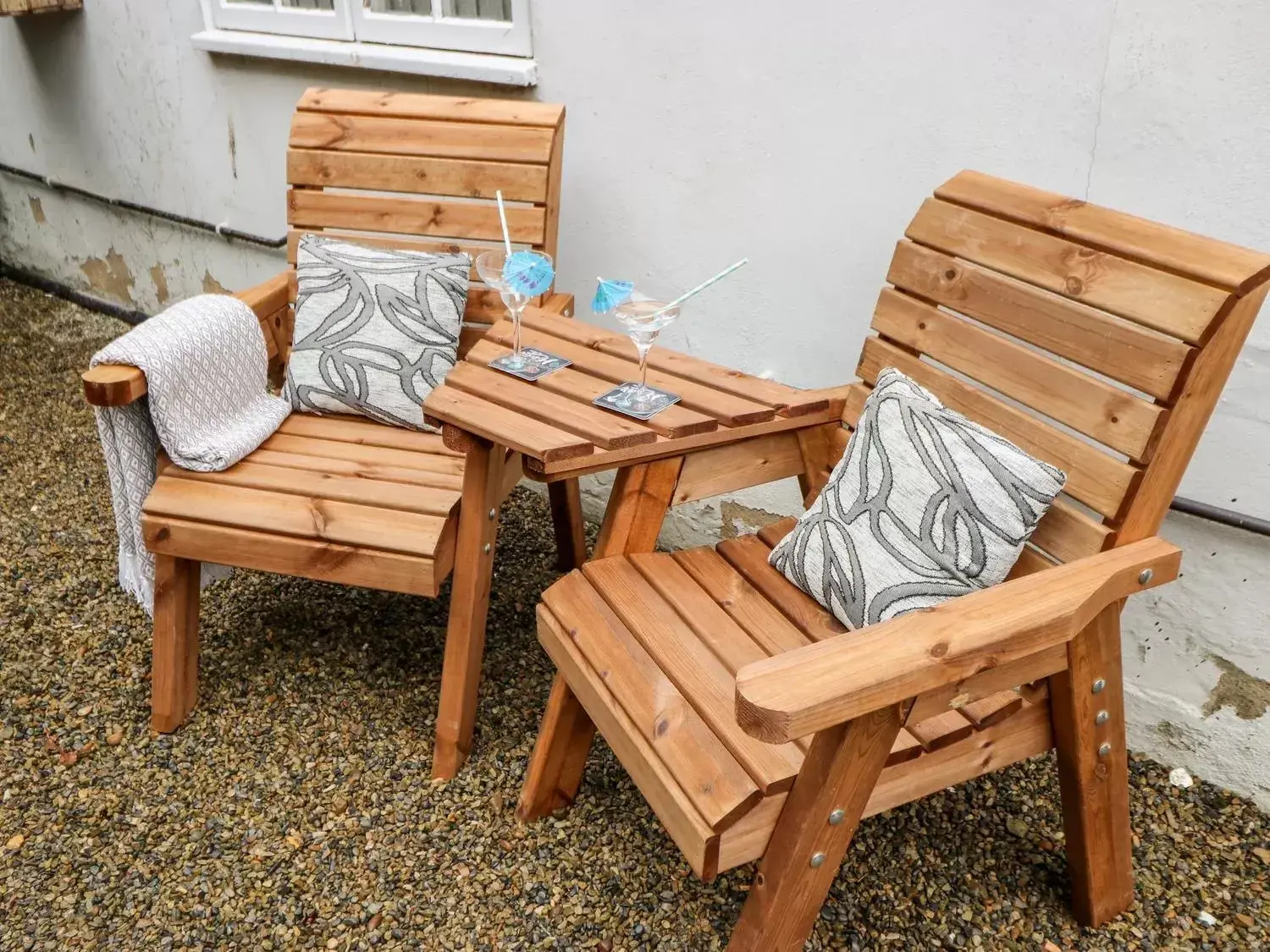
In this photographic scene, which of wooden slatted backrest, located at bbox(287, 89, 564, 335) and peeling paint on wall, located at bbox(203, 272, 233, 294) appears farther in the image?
peeling paint on wall, located at bbox(203, 272, 233, 294)

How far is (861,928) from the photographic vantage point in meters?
1.72

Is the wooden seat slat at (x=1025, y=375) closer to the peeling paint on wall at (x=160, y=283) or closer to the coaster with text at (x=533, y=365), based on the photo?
the coaster with text at (x=533, y=365)

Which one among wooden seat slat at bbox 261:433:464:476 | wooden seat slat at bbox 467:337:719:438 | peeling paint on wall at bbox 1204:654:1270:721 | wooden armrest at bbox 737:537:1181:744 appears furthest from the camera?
wooden seat slat at bbox 261:433:464:476

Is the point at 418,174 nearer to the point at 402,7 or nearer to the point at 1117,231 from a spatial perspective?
the point at 402,7

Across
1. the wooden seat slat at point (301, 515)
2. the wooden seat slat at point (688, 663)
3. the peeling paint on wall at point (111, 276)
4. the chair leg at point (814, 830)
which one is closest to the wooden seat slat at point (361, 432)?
the wooden seat slat at point (301, 515)

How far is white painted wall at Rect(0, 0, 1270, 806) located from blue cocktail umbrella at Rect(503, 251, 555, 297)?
0.66 m

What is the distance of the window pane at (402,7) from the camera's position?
278 centimetres

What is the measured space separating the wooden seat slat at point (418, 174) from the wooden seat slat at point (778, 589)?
3.14 ft

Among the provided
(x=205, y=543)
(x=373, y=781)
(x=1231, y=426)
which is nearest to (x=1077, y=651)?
(x=1231, y=426)

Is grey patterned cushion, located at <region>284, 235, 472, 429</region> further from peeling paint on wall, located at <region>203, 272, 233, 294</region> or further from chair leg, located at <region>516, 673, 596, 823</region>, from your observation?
peeling paint on wall, located at <region>203, 272, 233, 294</region>

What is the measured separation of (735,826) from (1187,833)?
1153mm

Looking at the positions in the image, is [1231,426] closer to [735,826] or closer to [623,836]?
[735,826]

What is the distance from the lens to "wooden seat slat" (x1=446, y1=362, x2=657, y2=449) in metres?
1.61

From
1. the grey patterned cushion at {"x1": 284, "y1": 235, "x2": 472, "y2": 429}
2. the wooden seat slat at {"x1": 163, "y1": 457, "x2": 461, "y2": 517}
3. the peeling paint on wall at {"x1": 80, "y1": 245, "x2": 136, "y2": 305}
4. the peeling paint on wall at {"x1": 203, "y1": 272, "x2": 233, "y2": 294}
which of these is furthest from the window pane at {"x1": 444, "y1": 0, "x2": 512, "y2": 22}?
the peeling paint on wall at {"x1": 80, "y1": 245, "x2": 136, "y2": 305}
